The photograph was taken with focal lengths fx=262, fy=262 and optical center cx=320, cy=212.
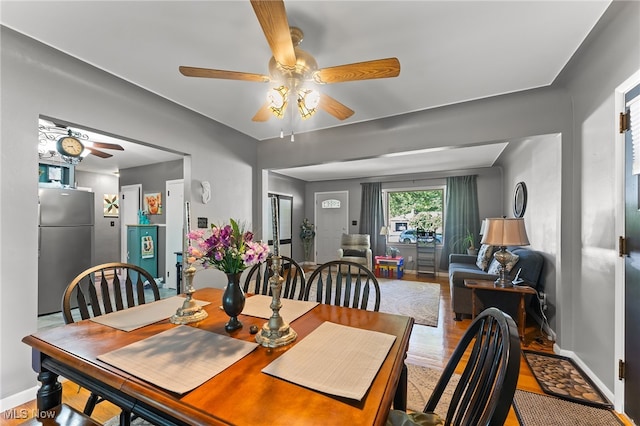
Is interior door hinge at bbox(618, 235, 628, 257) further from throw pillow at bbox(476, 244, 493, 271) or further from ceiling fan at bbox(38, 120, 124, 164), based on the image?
ceiling fan at bbox(38, 120, 124, 164)

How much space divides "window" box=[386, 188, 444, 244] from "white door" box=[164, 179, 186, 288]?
4789 millimetres

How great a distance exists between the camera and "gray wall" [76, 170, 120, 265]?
5.67m

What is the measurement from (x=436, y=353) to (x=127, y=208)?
20.6ft

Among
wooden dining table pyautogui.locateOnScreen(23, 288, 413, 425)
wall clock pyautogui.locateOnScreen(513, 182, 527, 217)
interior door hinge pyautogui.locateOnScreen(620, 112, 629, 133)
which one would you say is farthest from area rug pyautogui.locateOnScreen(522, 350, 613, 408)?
wall clock pyautogui.locateOnScreen(513, 182, 527, 217)

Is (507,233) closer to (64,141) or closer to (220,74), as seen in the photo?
(220,74)

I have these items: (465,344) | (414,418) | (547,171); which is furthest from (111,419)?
(547,171)

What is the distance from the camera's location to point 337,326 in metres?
1.34

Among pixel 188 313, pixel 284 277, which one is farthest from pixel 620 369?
pixel 188 313

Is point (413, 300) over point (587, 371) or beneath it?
beneath

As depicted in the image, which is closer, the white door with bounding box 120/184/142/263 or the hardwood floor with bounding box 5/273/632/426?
the hardwood floor with bounding box 5/273/632/426

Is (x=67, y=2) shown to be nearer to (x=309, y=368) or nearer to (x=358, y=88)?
(x=358, y=88)

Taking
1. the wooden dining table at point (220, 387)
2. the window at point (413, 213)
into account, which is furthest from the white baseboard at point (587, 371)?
the window at point (413, 213)

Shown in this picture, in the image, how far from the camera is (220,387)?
847 mm

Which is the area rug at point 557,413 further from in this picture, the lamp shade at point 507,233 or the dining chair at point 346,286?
the lamp shade at point 507,233
